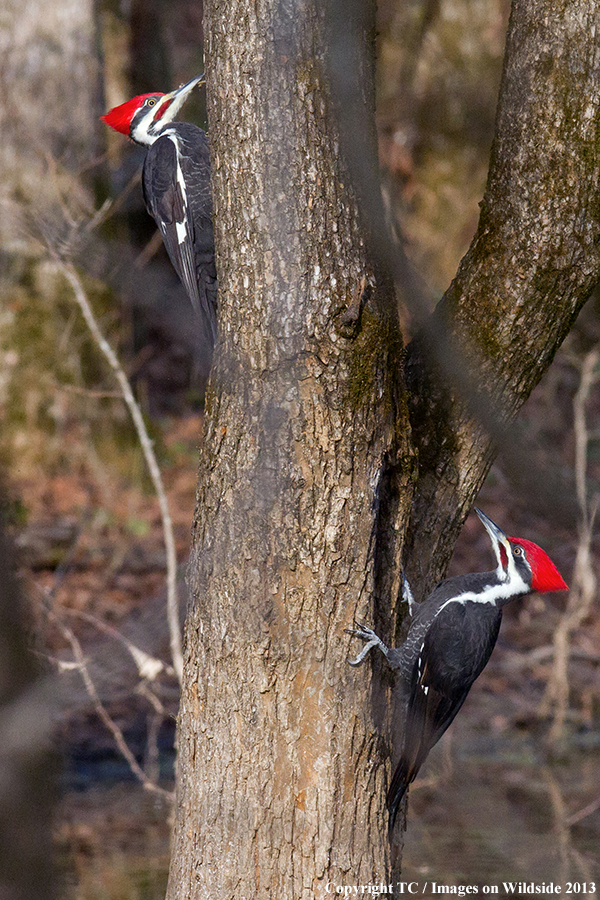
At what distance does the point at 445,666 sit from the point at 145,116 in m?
2.36

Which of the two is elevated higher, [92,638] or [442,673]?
[442,673]

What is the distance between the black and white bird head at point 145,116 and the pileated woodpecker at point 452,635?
1962 mm

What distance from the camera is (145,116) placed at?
386 centimetres

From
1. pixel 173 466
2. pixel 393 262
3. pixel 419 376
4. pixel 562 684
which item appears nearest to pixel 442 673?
pixel 419 376

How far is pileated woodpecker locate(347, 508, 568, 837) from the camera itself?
274 centimetres

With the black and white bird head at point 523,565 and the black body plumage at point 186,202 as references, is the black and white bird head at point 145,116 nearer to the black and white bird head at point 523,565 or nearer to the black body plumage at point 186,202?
the black body plumage at point 186,202

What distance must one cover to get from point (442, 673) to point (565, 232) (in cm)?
138

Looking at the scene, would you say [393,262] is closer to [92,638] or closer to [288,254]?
[288,254]

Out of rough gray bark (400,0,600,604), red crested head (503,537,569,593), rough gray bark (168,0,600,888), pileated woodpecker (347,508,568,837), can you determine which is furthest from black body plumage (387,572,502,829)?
rough gray bark (168,0,600,888)

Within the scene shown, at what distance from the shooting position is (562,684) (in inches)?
224

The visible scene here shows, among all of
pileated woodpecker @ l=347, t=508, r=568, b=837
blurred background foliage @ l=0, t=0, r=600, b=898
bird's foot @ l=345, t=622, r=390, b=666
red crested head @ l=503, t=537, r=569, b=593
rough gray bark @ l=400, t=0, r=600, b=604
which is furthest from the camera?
blurred background foliage @ l=0, t=0, r=600, b=898

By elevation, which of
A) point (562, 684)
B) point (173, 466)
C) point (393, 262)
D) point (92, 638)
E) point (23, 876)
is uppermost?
point (393, 262)

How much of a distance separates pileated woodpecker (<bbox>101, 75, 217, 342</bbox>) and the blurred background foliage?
0.26m

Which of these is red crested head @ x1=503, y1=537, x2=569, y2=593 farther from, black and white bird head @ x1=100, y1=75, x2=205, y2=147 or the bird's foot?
black and white bird head @ x1=100, y1=75, x2=205, y2=147
